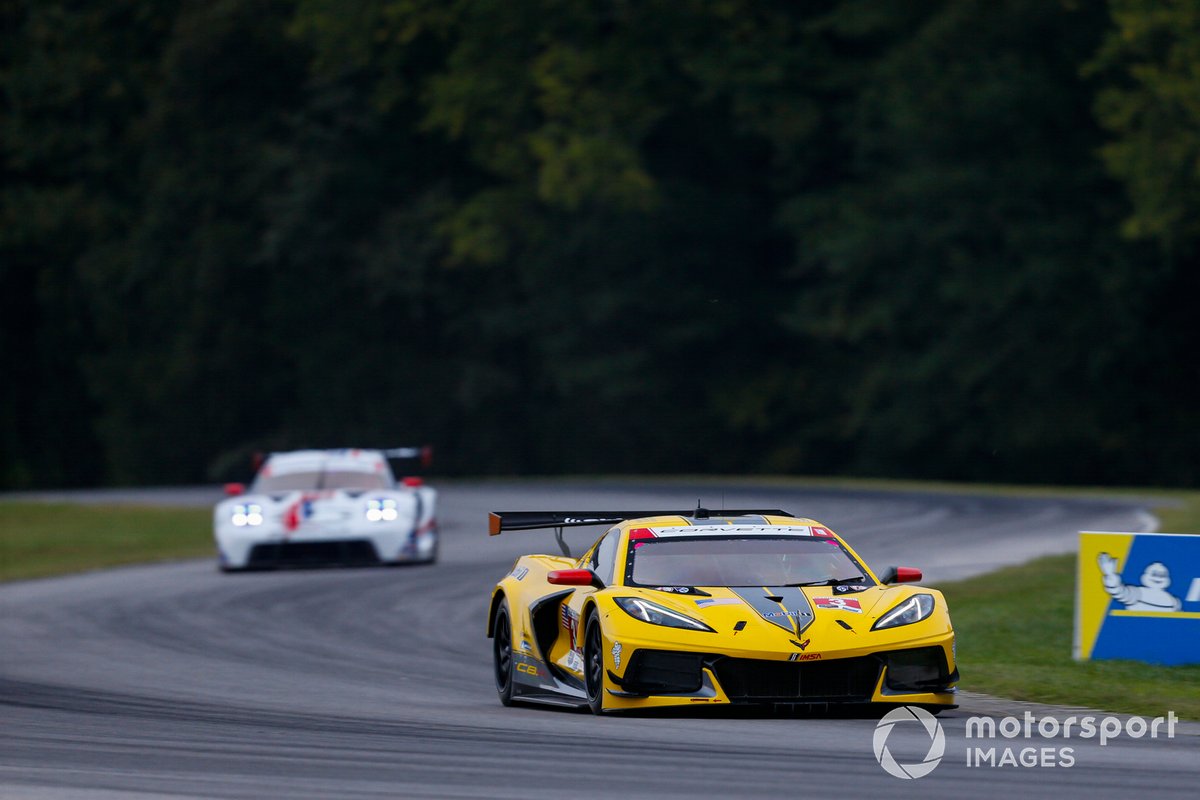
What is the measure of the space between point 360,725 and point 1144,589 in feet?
16.6

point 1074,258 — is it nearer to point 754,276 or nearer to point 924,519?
point 754,276

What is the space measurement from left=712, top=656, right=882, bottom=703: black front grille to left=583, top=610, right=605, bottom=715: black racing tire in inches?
27.9

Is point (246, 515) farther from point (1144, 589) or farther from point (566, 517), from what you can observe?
point (1144, 589)

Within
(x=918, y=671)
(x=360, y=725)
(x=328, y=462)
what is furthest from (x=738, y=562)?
(x=328, y=462)

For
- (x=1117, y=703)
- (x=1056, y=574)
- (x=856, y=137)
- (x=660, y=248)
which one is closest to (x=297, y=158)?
(x=660, y=248)

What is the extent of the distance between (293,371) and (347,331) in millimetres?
2331

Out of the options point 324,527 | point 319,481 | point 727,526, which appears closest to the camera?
point 727,526

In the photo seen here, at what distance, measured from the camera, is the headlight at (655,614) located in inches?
405

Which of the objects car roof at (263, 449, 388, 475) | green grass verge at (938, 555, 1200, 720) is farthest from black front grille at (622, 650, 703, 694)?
car roof at (263, 449, 388, 475)

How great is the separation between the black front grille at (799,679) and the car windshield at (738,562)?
79 cm

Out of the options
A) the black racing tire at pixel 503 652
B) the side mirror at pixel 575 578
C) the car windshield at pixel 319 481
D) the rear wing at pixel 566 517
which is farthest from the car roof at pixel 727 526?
the car windshield at pixel 319 481

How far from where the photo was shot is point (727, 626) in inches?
402

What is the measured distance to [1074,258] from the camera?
1731 inches

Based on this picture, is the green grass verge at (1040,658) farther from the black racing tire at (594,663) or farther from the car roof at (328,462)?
the car roof at (328,462)
